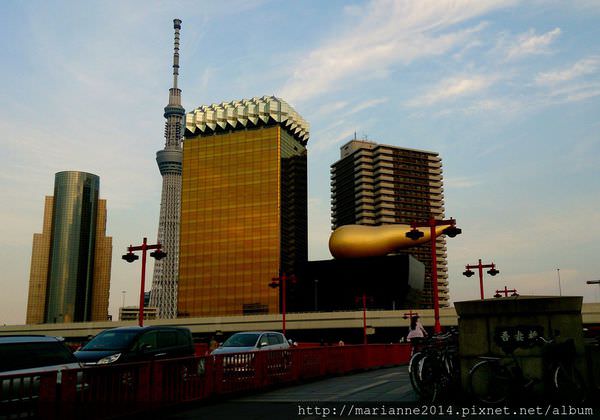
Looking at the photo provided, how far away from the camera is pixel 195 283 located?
168 m

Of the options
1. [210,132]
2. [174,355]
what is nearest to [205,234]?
[210,132]

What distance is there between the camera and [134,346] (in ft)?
48.6

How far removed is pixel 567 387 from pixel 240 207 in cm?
15789

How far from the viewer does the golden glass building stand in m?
161

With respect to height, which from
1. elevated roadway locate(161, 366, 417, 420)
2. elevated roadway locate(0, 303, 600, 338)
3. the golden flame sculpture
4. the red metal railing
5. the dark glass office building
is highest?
the golden flame sculpture

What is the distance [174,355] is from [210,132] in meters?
167

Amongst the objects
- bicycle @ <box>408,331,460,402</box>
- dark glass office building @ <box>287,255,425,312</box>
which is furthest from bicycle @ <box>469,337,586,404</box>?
dark glass office building @ <box>287,255,425,312</box>

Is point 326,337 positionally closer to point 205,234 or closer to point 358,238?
point 358,238

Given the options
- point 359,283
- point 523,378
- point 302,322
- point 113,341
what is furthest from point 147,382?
point 359,283

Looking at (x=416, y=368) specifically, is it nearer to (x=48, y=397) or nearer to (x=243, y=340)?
(x=48, y=397)

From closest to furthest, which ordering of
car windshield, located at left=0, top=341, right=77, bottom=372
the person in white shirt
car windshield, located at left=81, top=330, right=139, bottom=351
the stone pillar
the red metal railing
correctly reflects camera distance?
1. the red metal railing
2. the stone pillar
3. car windshield, located at left=0, top=341, right=77, bottom=372
4. car windshield, located at left=81, top=330, right=139, bottom=351
5. the person in white shirt

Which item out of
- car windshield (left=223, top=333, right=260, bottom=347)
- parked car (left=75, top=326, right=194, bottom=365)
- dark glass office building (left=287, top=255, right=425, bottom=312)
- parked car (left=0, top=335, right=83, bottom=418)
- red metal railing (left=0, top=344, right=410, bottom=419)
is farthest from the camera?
dark glass office building (left=287, top=255, right=425, bottom=312)

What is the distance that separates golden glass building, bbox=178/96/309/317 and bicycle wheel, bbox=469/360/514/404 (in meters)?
146

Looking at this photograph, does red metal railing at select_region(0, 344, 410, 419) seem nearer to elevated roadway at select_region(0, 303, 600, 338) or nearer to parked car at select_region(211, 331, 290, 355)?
parked car at select_region(211, 331, 290, 355)
